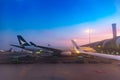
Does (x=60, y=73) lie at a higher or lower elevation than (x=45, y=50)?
lower

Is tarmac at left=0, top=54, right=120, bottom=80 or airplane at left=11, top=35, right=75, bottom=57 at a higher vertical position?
airplane at left=11, top=35, right=75, bottom=57

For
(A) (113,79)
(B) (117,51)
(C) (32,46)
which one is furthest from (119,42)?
→ (A) (113,79)

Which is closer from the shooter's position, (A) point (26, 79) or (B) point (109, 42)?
(A) point (26, 79)

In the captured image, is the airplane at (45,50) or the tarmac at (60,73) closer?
the tarmac at (60,73)

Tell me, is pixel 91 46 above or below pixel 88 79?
above

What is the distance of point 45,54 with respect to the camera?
30.8 meters

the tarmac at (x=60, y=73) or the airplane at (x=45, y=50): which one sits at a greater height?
the airplane at (x=45, y=50)

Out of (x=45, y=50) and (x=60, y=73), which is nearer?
(x=60, y=73)

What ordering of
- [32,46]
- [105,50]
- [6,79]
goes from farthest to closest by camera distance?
[32,46], [105,50], [6,79]

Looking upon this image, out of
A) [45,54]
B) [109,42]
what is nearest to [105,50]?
[109,42]

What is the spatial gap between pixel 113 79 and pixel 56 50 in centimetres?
2321

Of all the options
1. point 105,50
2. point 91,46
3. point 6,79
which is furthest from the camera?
point 105,50

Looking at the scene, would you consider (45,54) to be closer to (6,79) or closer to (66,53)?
(66,53)

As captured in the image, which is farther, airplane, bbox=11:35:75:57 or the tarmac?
airplane, bbox=11:35:75:57
